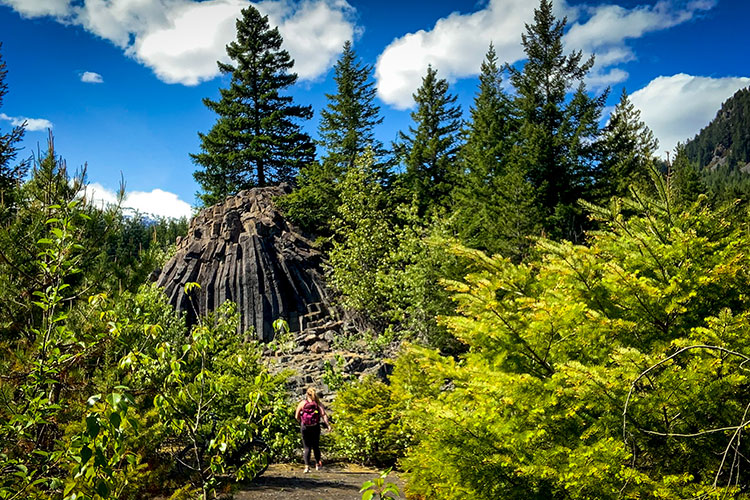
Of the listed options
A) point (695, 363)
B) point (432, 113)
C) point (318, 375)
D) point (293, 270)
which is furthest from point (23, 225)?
point (432, 113)

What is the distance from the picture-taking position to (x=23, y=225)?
5.13 meters

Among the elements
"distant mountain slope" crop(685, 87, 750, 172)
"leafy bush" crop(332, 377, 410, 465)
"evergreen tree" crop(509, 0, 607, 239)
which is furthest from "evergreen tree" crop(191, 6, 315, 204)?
A: "distant mountain slope" crop(685, 87, 750, 172)

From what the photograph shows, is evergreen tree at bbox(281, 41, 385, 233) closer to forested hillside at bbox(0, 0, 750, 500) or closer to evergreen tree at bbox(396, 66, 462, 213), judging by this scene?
evergreen tree at bbox(396, 66, 462, 213)

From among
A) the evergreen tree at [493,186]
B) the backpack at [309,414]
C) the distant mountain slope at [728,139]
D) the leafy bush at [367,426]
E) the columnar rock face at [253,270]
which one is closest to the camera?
the backpack at [309,414]

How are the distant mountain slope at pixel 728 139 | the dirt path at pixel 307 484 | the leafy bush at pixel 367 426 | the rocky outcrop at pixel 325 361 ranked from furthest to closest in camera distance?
the distant mountain slope at pixel 728 139, the rocky outcrop at pixel 325 361, the leafy bush at pixel 367 426, the dirt path at pixel 307 484

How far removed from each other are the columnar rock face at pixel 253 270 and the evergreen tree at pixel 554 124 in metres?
12.3

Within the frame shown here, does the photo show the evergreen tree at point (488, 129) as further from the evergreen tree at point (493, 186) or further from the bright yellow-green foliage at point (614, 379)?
the bright yellow-green foliage at point (614, 379)

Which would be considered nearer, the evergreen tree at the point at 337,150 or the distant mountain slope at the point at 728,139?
the evergreen tree at the point at 337,150

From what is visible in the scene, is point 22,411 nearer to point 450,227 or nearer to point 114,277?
point 114,277

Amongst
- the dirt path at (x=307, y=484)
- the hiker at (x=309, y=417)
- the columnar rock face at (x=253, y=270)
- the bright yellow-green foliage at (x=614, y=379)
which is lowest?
the dirt path at (x=307, y=484)

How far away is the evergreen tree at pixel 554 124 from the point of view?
2239 centimetres

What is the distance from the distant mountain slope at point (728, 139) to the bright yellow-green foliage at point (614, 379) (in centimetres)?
18780

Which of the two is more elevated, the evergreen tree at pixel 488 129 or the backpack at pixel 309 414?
the evergreen tree at pixel 488 129

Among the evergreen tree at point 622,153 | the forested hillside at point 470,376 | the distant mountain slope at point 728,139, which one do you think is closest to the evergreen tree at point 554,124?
the evergreen tree at point 622,153
